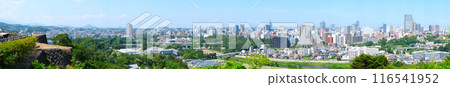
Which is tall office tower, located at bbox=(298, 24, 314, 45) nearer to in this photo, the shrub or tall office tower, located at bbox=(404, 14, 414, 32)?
tall office tower, located at bbox=(404, 14, 414, 32)

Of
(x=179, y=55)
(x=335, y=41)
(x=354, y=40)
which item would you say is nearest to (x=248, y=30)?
(x=179, y=55)

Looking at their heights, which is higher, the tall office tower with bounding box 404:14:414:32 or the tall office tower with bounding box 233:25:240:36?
the tall office tower with bounding box 404:14:414:32

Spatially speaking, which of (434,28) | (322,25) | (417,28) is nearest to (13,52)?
(322,25)

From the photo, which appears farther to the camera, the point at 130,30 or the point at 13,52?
the point at 130,30

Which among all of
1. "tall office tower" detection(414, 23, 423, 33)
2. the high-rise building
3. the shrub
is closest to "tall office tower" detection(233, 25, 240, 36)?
the shrub

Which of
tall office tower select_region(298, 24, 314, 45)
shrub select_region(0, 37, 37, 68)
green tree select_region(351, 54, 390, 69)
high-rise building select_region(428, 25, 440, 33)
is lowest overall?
green tree select_region(351, 54, 390, 69)

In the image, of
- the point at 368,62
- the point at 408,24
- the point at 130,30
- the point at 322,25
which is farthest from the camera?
the point at 408,24

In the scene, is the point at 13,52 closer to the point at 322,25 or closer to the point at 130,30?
the point at 130,30

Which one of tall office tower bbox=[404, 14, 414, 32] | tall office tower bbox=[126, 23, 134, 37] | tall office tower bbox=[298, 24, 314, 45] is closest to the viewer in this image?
tall office tower bbox=[126, 23, 134, 37]

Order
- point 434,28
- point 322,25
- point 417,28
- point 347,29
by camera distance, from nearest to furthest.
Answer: point 322,25
point 347,29
point 434,28
point 417,28

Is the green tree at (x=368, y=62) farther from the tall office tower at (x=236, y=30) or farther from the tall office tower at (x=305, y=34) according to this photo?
the tall office tower at (x=305, y=34)

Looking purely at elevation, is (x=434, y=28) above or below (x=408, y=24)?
below
